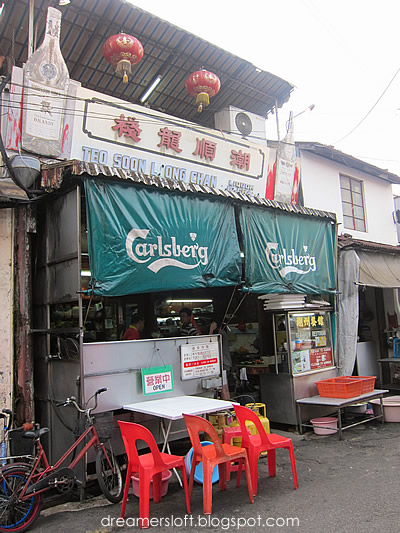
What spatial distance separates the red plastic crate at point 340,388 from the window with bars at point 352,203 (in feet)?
21.8

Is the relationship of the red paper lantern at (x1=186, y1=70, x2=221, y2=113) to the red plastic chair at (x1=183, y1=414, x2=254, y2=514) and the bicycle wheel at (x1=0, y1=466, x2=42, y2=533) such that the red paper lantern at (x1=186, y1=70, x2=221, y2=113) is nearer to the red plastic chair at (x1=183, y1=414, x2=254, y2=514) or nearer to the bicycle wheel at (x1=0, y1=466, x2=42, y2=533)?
the red plastic chair at (x1=183, y1=414, x2=254, y2=514)

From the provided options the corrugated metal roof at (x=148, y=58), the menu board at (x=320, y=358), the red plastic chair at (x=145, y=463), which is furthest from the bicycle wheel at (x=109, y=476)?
the corrugated metal roof at (x=148, y=58)

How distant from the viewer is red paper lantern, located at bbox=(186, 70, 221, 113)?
8.86 m

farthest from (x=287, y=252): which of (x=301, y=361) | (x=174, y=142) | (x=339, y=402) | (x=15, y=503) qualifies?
(x=15, y=503)

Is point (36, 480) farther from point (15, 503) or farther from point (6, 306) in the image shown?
point (6, 306)

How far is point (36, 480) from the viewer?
4.55 meters

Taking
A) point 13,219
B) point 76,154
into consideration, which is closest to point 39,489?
point 13,219

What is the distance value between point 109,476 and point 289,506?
2118 mm

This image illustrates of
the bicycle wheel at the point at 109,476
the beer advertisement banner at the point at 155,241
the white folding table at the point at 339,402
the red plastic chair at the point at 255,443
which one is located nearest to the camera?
the bicycle wheel at the point at 109,476

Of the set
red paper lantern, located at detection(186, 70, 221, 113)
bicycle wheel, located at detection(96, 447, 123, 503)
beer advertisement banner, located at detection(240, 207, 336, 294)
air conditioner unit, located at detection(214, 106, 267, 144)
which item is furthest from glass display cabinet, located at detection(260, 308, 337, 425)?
red paper lantern, located at detection(186, 70, 221, 113)

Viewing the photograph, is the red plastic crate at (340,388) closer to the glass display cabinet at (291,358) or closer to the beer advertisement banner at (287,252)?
the glass display cabinet at (291,358)

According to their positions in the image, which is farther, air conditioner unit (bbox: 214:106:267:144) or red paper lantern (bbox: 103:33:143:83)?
air conditioner unit (bbox: 214:106:267:144)

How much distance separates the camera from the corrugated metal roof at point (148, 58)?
7645 mm

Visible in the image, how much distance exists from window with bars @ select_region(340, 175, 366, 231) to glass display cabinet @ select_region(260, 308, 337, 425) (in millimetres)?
5570
